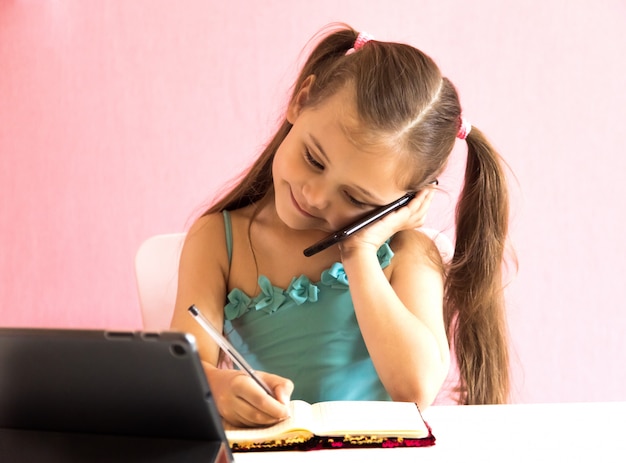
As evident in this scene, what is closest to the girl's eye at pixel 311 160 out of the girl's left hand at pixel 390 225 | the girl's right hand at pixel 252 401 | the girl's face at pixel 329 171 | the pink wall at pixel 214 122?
the girl's face at pixel 329 171

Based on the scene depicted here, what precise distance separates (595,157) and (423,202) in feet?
2.92

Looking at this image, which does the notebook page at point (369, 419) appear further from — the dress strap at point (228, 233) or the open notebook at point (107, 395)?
the dress strap at point (228, 233)

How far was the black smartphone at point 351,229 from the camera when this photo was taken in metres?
0.86

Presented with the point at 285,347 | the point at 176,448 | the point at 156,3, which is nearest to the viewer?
the point at 176,448

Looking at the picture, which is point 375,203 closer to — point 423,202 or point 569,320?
point 423,202

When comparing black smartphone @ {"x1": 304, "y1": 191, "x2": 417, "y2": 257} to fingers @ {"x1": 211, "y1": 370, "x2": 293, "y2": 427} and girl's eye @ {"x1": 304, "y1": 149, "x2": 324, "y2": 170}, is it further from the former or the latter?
fingers @ {"x1": 211, "y1": 370, "x2": 293, "y2": 427}

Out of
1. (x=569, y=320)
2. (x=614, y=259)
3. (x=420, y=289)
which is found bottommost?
(x=569, y=320)

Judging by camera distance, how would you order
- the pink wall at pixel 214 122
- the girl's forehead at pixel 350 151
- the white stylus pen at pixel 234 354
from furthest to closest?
1. the pink wall at pixel 214 122
2. the girl's forehead at pixel 350 151
3. the white stylus pen at pixel 234 354

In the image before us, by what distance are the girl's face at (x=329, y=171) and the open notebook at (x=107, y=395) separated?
1.16ft

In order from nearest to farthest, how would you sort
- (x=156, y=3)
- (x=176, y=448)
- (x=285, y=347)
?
(x=176, y=448), (x=285, y=347), (x=156, y=3)

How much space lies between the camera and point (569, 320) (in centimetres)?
171

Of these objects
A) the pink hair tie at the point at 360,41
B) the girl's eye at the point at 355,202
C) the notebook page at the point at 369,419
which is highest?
the pink hair tie at the point at 360,41

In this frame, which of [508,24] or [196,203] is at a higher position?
[508,24]

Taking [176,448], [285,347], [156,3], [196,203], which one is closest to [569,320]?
[196,203]
